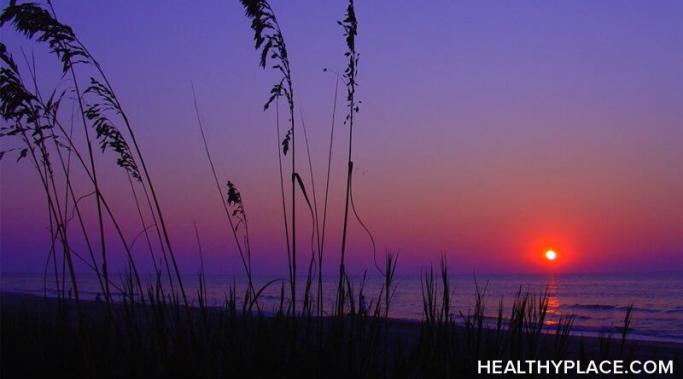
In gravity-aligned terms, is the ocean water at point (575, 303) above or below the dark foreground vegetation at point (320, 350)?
below

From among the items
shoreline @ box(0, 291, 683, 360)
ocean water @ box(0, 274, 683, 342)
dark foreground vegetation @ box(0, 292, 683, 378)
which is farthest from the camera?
ocean water @ box(0, 274, 683, 342)

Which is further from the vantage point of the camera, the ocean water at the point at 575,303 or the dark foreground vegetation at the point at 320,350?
the ocean water at the point at 575,303

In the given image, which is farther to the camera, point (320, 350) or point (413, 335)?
point (413, 335)

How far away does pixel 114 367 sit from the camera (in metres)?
2.86

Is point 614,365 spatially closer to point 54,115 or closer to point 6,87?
point 54,115

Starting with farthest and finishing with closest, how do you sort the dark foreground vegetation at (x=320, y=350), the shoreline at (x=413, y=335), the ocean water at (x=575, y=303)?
the ocean water at (x=575, y=303)
the shoreline at (x=413, y=335)
the dark foreground vegetation at (x=320, y=350)

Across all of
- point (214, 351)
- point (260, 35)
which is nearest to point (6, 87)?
point (260, 35)

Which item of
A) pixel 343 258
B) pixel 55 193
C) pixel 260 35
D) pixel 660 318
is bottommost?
pixel 660 318

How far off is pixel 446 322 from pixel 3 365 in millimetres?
2703

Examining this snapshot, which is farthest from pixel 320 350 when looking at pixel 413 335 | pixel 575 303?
pixel 575 303

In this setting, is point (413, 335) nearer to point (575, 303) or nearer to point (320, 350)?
point (320, 350)

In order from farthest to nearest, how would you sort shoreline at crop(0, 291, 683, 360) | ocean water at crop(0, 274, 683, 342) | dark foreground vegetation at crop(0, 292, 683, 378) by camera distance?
ocean water at crop(0, 274, 683, 342)
shoreline at crop(0, 291, 683, 360)
dark foreground vegetation at crop(0, 292, 683, 378)

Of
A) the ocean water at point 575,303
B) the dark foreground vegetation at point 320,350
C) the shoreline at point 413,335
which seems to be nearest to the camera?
the dark foreground vegetation at point 320,350

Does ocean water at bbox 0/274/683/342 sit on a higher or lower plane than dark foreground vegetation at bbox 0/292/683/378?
lower
